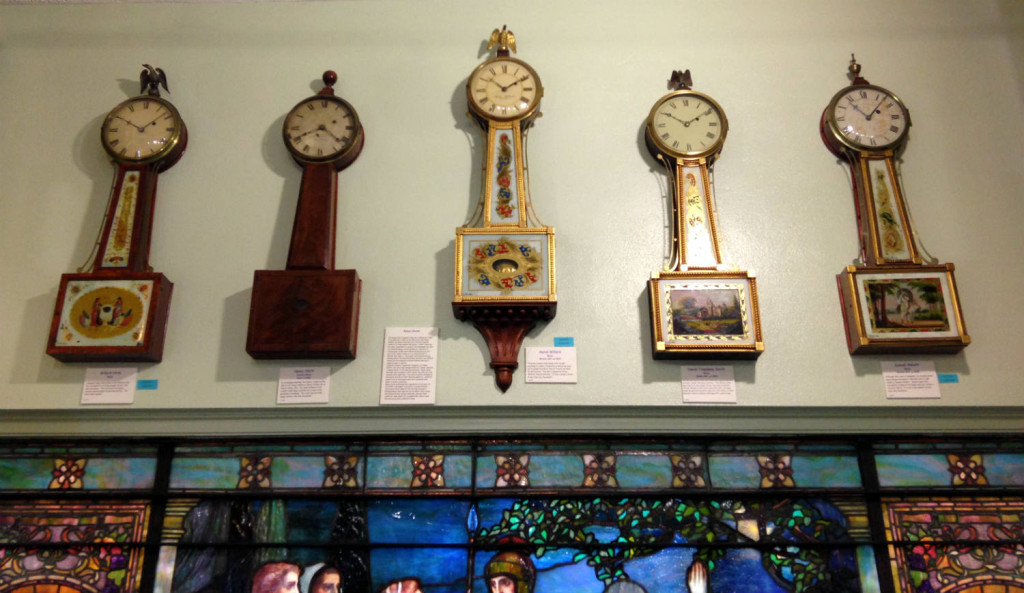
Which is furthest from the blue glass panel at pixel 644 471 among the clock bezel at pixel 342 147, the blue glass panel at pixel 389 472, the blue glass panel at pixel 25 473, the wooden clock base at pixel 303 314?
the blue glass panel at pixel 25 473

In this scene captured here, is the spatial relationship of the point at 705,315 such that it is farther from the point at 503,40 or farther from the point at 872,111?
the point at 503,40

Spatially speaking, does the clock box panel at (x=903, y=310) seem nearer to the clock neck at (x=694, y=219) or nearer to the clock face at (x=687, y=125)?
the clock neck at (x=694, y=219)

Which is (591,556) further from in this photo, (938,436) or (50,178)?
(50,178)

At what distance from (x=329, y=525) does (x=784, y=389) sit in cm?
175

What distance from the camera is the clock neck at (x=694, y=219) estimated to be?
315 centimetres

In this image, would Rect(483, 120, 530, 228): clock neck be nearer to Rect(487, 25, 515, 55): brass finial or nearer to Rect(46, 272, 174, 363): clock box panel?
Rect(487, 25, 515, 55): brass finial

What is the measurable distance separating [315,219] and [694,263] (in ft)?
4.86

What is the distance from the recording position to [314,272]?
3090 millimetres

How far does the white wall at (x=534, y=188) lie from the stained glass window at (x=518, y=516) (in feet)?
0.42

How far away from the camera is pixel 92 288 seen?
→ 10.2ft

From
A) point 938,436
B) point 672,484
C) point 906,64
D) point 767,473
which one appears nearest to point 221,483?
point 672,484

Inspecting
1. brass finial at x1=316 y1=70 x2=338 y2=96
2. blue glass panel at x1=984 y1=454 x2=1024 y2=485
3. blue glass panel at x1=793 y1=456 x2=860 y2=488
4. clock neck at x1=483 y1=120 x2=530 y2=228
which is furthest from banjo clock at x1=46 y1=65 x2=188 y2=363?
blue glass panel at x1=984 y1=454 x2=1024 y2=485

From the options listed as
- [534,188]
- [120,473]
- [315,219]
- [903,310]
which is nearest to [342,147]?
[315,219]

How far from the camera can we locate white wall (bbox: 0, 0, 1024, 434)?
306cm
